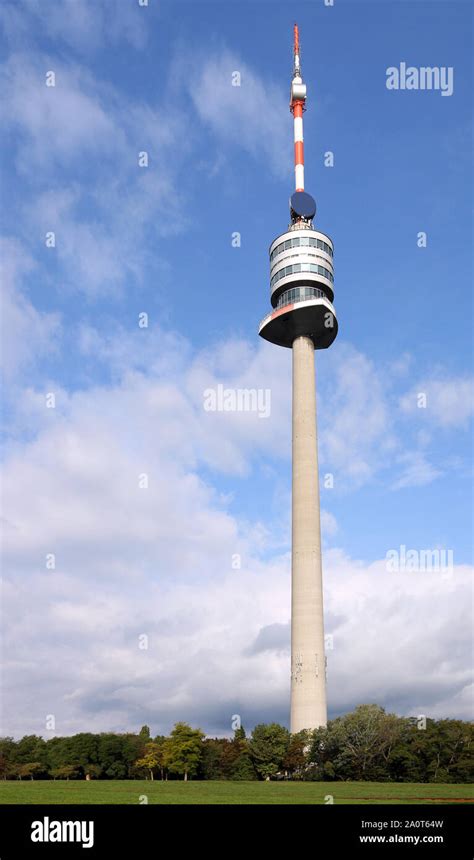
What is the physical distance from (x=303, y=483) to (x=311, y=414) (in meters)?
12.0

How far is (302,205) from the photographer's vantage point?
4963 inches

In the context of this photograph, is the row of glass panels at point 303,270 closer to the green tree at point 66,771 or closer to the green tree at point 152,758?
the green tree at point 152,758

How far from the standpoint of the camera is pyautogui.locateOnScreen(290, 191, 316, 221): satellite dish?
126 metres

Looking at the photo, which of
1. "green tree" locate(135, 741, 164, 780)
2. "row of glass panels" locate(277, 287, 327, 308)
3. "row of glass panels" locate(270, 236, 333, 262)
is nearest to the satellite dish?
"row of glass panels" locate(270, 236, 333, 262)

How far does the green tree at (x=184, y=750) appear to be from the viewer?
307 feet

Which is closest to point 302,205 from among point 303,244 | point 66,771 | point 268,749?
point 303,244

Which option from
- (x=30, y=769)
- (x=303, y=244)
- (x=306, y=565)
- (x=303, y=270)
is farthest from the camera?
(x=303, y=244)

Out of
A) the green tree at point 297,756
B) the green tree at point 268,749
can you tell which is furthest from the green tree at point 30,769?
the green tree at point 297,756

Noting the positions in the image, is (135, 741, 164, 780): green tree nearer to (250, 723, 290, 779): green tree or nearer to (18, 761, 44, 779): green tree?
(18, 761, 44, 779): green tree

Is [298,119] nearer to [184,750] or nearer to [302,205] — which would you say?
[302,205]

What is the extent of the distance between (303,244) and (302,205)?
8.67 meters

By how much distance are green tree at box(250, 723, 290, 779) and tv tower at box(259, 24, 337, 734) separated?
30.0ft
